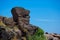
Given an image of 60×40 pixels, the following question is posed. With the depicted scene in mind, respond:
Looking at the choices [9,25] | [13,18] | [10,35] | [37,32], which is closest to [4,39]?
[10,35]

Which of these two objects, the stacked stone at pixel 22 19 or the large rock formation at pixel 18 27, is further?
the stacked stone at pixel 22 19

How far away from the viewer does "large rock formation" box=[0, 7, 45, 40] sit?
33.2 m

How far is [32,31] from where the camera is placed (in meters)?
38.6

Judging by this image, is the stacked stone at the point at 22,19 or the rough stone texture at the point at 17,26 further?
the stacked stone at the point at 22,19

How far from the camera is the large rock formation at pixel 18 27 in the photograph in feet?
109

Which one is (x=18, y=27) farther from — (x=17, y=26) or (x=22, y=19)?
(x=22, y=19)

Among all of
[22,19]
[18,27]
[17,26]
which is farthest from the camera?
[22,19]

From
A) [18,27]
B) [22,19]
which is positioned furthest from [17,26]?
[22,19]

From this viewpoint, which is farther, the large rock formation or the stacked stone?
the stacked stone

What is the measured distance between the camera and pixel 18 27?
3750 cm

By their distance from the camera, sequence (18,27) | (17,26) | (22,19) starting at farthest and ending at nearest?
(22,19) < (17,26) < (18,27)

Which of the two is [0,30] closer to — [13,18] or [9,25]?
[9,25]

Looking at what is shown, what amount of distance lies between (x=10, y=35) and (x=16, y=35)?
155cm

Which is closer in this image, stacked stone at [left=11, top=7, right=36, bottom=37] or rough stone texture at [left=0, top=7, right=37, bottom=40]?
rough stone texture at [left=0, top=7, right=37, bottom=40]
